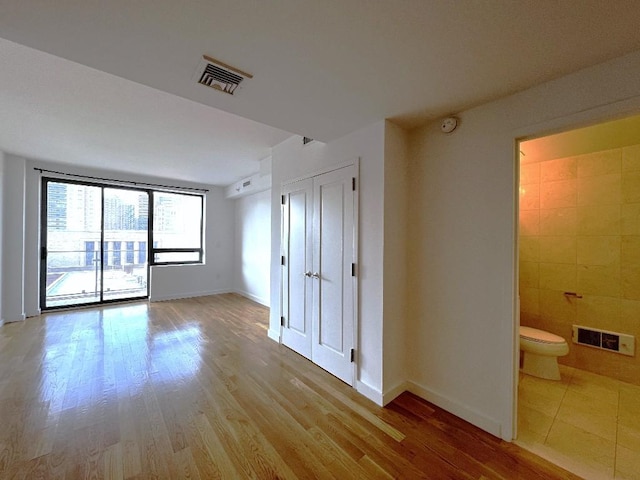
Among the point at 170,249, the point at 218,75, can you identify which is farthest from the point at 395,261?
the point at 170,249

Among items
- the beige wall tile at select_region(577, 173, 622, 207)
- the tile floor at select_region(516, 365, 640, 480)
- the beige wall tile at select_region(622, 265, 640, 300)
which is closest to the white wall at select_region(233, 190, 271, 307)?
the tile floor at select_region(516, 365, 640, 480)

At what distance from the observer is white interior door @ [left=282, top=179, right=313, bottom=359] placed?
2.77 meters

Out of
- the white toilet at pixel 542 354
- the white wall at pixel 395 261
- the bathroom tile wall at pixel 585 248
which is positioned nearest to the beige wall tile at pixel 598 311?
the bathroom tile wall at pixel 585 248

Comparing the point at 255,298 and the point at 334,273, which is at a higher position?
the point at 334,273

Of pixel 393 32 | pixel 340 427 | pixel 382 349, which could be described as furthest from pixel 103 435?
pixel 393 32

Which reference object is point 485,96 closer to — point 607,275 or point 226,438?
point 607,275

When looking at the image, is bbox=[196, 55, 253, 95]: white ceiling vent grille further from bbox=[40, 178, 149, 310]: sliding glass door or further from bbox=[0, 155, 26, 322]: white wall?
bbox=[40, 178, 149, 310]: sliding glass door

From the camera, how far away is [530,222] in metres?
3.01

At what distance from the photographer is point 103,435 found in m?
1.67

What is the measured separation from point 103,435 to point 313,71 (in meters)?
2.70

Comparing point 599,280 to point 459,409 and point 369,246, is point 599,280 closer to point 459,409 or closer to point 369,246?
point 459,409

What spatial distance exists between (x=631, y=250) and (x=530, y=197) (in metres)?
0.98

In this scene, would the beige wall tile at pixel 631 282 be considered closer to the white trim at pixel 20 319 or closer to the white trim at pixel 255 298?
the white trim at pixel 255 298

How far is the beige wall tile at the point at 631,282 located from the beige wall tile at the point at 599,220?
0.35 m
